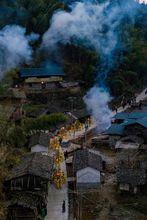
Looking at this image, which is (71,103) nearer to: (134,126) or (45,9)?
(134,126)

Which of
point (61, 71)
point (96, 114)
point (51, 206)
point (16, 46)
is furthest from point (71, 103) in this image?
point (51, 206)

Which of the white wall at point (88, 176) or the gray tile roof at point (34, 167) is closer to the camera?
the gray tile roof at point (34, 167)

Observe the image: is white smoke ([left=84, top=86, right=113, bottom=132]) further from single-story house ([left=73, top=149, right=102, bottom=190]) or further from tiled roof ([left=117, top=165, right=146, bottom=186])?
tiled roof ([left=117, top=165, right=146, bottom=186])

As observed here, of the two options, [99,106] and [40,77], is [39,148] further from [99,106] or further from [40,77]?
[40,77]

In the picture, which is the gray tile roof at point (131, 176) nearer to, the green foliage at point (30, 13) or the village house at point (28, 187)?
the village house at point (28, 187)

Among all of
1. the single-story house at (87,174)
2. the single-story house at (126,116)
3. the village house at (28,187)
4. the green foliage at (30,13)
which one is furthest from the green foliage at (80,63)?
the village house at (28,187)

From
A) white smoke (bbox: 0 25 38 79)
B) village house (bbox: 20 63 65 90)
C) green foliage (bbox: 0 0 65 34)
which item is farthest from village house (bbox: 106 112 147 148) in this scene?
green foliage (bbox: 0 0 65 34)
